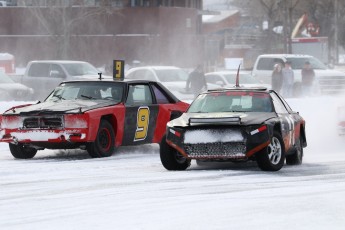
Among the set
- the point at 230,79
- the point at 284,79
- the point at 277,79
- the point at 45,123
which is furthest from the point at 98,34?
the point at 45,123

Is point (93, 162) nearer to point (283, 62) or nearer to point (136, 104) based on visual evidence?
point (136, 104)

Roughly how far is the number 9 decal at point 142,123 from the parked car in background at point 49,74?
16.8 meters

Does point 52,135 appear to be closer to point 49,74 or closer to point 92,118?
point 92,118

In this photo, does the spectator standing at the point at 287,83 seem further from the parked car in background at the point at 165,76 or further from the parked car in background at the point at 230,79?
the parked car in background at the point at 165,76

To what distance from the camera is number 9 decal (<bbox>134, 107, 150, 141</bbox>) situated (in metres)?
16.2

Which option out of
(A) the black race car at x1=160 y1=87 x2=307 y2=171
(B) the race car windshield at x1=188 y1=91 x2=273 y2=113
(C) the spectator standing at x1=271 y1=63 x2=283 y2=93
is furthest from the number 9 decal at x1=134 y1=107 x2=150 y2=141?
(C) the spectator standing at x1=271 y1=63 x2=283 y2=93

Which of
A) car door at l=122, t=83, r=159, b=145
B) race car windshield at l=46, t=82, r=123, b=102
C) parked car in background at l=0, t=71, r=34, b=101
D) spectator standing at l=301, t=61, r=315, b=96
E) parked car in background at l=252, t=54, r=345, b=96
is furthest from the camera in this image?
parked car in background at l=252, t=54, r=345, b=96

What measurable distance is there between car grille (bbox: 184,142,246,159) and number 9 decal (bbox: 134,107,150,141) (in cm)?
323

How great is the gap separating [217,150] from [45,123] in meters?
3.28

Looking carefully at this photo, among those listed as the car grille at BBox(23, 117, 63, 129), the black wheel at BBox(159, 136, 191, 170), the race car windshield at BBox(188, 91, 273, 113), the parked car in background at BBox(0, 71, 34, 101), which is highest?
the race car windshield at BBox(188, 91, 273, 113)

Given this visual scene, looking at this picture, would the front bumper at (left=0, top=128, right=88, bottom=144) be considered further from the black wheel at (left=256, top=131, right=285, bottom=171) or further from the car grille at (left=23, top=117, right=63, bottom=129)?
the black wheel at (left=256, top=131, right=285, bottom=171)

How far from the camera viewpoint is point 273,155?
42.9ft

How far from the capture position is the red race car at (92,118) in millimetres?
14938

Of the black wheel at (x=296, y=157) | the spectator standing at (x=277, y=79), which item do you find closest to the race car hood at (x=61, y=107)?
the black wheel at (x=296, y=157)
